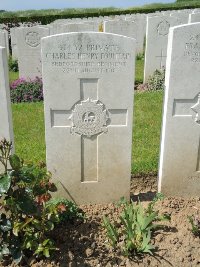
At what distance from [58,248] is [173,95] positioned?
1781 millimetres

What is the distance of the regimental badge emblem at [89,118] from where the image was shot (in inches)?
137

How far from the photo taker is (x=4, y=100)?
334 centimetres

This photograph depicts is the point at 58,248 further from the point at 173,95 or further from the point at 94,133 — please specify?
the point at 173,95

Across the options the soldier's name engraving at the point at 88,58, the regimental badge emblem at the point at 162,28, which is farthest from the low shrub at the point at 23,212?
the regimental badge emblem at the point at 162,28

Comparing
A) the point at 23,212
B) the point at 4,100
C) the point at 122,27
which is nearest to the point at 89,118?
the point at 4,100

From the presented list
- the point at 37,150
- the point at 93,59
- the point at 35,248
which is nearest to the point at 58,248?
the point at 35,248

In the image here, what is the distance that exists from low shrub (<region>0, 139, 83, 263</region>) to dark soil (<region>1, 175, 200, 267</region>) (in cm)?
17

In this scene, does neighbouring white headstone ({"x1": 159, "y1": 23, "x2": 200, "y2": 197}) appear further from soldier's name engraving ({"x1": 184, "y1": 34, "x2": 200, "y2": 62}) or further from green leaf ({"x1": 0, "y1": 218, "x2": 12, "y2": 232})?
green leaf ({"x1": 0, "y1": 218, "x2": 12, "y2": 232})

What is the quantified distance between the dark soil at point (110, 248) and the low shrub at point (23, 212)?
17 cm

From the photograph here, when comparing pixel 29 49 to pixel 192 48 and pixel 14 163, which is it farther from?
pixel 14 163

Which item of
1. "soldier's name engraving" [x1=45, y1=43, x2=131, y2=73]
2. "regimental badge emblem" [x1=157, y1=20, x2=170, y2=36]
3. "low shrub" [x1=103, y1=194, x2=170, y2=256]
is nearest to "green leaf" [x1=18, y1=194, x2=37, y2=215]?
"low shrub" [x1=103, y1=194, x2=170, y2=256]

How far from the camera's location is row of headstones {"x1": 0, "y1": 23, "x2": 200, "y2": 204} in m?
3.30

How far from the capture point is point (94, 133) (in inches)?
141

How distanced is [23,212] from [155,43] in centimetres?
750
